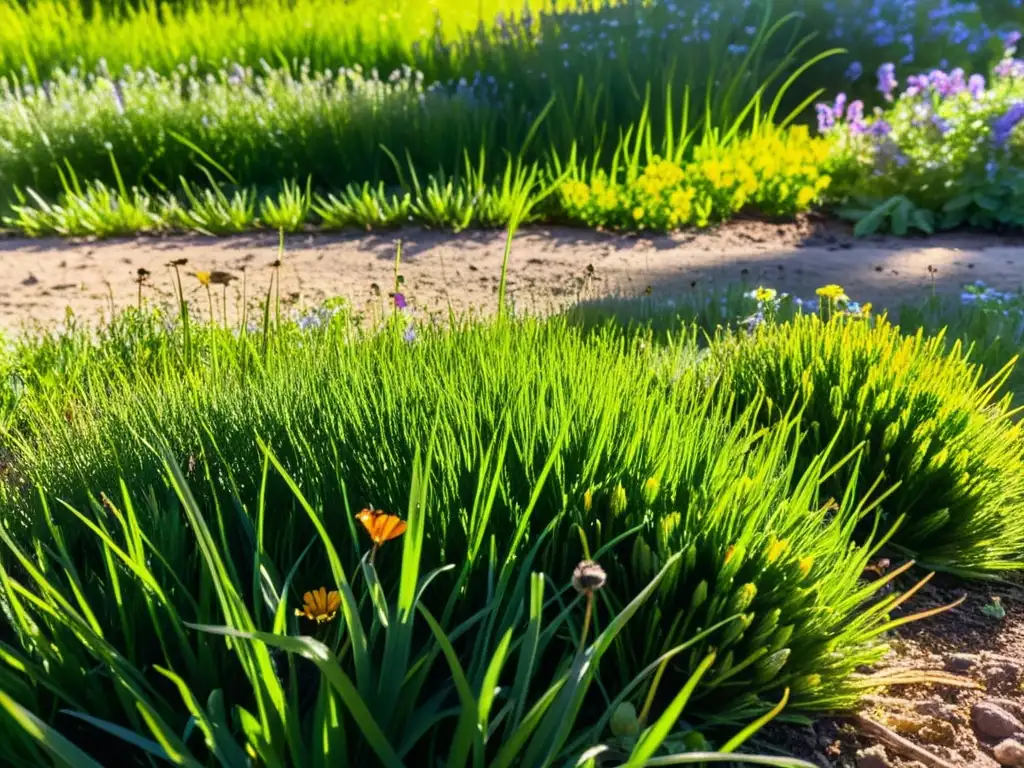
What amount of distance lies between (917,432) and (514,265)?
8.58ft

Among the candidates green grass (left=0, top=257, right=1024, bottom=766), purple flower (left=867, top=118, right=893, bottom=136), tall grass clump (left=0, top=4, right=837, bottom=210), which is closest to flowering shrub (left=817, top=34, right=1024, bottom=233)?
purple flower (left=867, top=118, right=893, bottom=136)

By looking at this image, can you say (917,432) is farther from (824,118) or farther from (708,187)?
(824,118)

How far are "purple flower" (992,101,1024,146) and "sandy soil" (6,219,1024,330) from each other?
2.15ft

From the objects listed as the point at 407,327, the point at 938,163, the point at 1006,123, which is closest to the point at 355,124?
the point at 407,327

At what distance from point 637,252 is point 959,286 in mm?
1484

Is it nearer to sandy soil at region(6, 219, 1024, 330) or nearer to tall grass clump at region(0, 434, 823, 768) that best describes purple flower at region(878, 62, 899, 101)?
sandy soil at region(6, 219, 1024, 330)

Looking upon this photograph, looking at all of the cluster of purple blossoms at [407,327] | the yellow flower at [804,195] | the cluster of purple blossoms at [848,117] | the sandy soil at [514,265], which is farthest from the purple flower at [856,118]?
the cluster of purple blossoms at [407,327]

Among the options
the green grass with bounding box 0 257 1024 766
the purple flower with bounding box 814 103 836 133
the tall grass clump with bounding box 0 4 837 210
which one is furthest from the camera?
the purple flower with bounding box 814 103 836 133

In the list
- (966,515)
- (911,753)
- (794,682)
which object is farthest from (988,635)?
(794,682)

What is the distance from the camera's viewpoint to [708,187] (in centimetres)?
517

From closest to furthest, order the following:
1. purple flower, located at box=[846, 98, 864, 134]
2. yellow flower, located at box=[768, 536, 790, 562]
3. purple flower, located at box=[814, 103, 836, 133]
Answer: yellow flower, located at box=[768, 536, 790, 562]
purple flower, located at box=[846, 98, 864, 134]
purple flower, located at box=[814, 103, 836, 133]

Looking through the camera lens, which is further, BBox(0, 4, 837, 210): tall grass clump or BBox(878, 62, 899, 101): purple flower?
BBox(878, 62, 899, 101): purple flower

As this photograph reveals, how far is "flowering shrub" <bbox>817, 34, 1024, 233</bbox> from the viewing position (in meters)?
5.19

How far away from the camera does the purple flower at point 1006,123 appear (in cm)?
522
